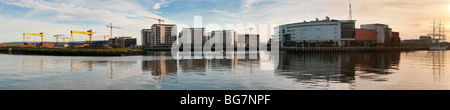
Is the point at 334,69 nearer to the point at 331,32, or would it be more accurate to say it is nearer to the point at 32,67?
the point at 32,67

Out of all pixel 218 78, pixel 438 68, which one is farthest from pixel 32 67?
pixel 438 68

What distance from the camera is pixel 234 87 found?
20.2m

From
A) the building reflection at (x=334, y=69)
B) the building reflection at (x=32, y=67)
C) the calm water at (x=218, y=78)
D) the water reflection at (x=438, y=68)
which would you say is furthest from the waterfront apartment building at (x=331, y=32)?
the building reflection at (x=32, y=67)

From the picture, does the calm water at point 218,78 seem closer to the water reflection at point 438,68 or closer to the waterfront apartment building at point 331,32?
the water reflection at point 438,68

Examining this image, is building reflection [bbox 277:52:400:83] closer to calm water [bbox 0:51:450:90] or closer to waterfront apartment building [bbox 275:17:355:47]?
calm water [bbox 0:51:450:90]

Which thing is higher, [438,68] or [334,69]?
[334,69]

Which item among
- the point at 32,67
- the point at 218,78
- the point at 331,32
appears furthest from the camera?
the point at 331,32

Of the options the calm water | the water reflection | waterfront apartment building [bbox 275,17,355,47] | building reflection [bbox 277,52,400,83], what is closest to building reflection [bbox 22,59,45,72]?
the calm water
